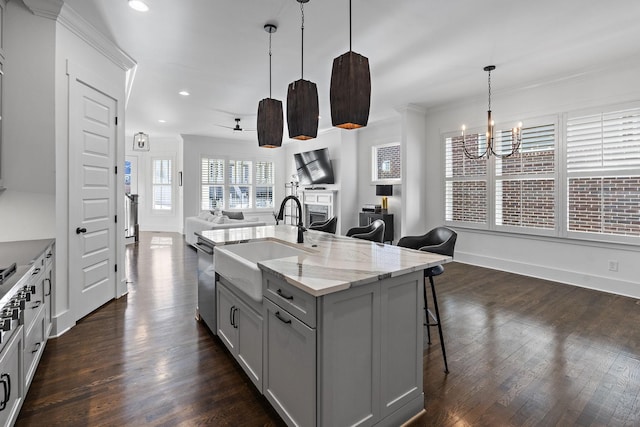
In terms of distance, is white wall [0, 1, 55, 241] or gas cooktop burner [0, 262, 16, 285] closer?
gas cooktop burner [0, 262, 16, 285]

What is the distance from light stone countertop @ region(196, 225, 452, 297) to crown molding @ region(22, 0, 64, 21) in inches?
89.3

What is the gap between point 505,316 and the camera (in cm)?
326

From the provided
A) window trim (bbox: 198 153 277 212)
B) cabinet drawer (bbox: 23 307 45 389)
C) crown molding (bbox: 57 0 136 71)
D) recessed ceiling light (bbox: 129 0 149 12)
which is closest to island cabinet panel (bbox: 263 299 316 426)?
cabinet drawer (bbox: 23 307 45 389)

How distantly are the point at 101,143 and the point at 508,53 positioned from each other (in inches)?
181

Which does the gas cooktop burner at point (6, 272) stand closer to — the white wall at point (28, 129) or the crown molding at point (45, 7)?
the white wall at point (28, 129)

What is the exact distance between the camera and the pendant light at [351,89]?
1762 millimetres

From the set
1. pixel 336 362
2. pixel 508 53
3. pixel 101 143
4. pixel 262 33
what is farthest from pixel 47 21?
pixel 508 53

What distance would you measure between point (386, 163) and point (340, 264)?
597 centimetres

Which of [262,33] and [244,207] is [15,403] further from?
[244,207]

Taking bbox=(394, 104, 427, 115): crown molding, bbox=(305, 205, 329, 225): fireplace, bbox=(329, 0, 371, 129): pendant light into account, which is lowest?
bbox=(305, 205, 329, 225): fireplace

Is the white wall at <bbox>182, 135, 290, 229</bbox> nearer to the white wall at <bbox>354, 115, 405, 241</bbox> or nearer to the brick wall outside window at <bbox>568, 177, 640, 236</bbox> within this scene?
the white wall at <bbox>354, 115, 405, 241</bbox>

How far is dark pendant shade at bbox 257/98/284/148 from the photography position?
8.70ft

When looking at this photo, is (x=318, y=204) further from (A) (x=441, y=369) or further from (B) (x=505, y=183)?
(A) (x=441, y=369)

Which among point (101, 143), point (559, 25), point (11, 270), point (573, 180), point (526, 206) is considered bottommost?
point (11, 270)
